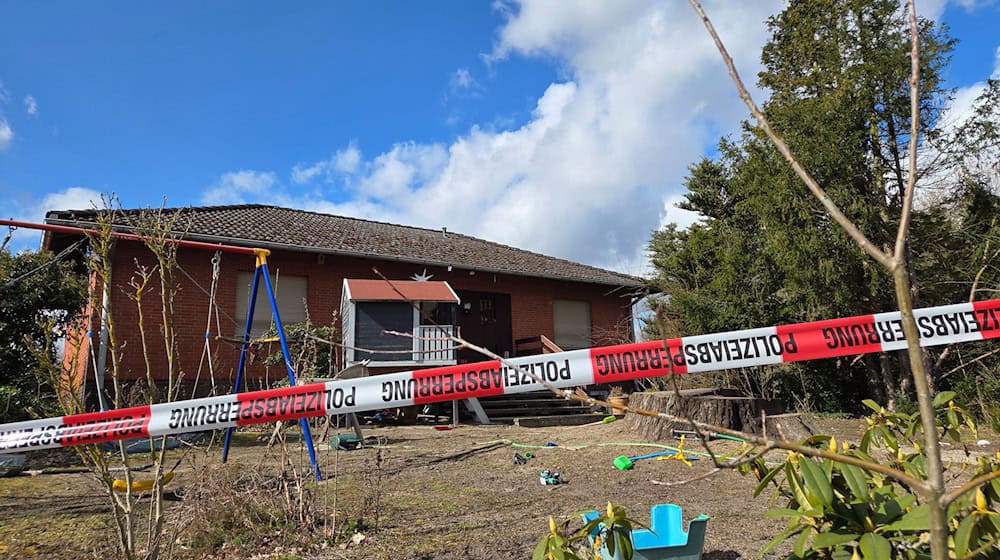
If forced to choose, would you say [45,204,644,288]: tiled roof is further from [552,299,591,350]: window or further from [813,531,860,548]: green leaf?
[813,531,860,548]: green leaf

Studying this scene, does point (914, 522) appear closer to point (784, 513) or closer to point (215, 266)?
point (784, 513)

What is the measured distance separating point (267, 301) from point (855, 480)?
14150mm

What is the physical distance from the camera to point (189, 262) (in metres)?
13.0

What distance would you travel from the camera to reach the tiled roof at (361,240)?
1363 cm

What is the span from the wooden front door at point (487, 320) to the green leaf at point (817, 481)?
1546 centimetres

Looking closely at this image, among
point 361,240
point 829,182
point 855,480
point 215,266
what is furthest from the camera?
point 361,240

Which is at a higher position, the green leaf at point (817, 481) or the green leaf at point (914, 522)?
the green leaf at point (817, 481)

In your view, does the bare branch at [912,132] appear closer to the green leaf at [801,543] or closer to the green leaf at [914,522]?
the green leaf at [914,522]

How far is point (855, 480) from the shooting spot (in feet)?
4.20

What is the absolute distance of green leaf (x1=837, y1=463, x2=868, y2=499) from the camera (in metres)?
1.26

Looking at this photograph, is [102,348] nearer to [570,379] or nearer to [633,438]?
[633,438]

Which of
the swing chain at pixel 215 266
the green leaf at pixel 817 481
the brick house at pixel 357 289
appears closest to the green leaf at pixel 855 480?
the green leaf at pixel 817 481

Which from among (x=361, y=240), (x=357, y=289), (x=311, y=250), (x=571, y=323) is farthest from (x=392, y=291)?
(x=571, y=323)

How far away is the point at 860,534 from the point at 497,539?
9.19 feet
